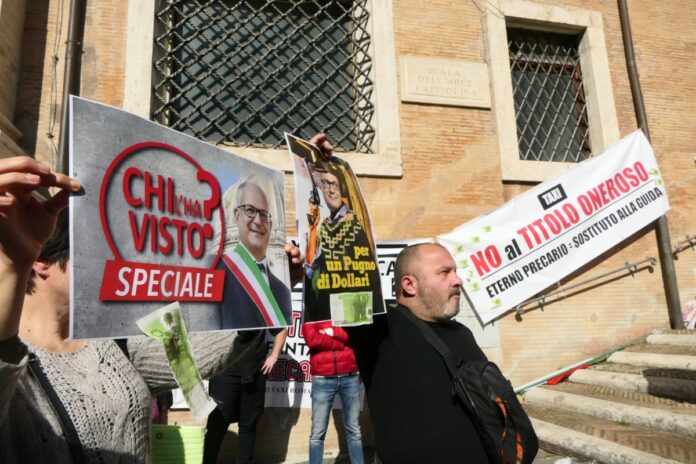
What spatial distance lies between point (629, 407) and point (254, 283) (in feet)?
14.5

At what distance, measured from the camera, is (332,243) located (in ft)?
6.71

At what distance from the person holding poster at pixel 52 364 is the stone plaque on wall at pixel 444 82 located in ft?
18.1

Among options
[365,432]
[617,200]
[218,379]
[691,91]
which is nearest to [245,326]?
[218,379]

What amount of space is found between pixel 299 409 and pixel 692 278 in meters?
6.07

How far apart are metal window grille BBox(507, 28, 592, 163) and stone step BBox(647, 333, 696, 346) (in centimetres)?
281

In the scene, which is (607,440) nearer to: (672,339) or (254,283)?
(672,339)

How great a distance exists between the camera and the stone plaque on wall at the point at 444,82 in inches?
249

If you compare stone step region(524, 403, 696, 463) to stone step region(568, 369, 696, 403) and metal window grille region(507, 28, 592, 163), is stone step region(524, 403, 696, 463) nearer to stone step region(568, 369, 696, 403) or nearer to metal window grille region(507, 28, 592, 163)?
stone step region(568, 369, 696, 403)

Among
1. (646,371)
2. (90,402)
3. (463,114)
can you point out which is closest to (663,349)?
(646,371)

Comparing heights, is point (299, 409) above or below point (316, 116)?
below

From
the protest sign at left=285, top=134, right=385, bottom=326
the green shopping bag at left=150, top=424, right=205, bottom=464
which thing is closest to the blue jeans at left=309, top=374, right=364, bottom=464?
the protest sign at left=285, top=134, right=385, bottom=326

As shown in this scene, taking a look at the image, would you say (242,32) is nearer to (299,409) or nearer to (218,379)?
(218,379)

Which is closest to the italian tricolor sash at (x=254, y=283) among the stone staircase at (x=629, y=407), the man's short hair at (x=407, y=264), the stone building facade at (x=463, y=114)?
the man's short hair at (x=407, y=264)

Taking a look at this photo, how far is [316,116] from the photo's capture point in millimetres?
6320
